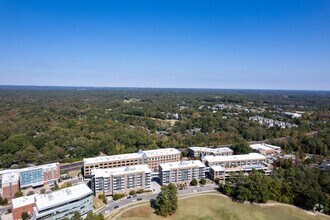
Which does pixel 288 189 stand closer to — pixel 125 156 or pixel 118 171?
pixel 118 171

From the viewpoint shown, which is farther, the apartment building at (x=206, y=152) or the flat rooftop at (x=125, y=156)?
the apartment building at (x=206, y=152)

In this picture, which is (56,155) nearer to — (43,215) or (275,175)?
(43,215)

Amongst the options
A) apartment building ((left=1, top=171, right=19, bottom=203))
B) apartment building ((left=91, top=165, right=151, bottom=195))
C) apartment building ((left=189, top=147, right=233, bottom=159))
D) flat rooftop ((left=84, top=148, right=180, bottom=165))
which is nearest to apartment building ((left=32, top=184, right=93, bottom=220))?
apartment building ((left=91, top=165, right=151, bottom=195))

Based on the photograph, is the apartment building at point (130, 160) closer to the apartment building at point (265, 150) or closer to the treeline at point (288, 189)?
the treeline at point (288, 189)

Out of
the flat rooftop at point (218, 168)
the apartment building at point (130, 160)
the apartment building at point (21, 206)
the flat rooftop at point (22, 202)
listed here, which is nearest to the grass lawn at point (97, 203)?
the apartment building at point (21, 206)

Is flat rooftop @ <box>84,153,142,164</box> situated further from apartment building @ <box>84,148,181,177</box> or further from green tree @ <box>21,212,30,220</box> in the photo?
green tree @ <box>21,212,30,220</box>
